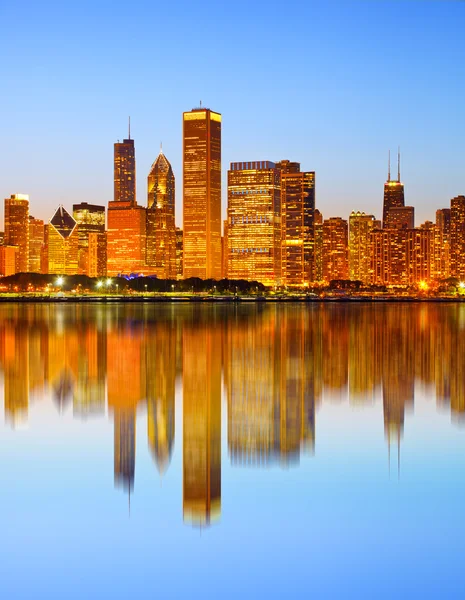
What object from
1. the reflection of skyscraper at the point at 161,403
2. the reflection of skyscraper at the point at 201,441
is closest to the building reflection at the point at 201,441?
the reflection of skyscraper at the point at 201,441

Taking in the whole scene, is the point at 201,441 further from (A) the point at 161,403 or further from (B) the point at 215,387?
(B) the point at 215,387

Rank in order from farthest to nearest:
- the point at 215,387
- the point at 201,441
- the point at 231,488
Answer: the point at 215,387 < the point at 201,441 < the point at 231,488

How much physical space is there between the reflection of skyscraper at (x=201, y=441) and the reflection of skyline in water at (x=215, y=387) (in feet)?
0.07

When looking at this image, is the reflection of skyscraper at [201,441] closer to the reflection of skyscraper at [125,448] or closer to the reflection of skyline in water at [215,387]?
the reflection of skyline in water at [215,387]

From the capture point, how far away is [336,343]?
143 ft

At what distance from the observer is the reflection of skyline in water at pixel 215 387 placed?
14618 millimetres

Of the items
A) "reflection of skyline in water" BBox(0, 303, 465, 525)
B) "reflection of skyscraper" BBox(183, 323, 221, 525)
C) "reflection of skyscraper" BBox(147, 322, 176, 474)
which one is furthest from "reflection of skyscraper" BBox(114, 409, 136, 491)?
"reflection of skyscraper" BBox(183, 323, 221, 525)

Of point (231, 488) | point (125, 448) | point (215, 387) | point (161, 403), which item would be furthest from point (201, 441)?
point (215, 387)

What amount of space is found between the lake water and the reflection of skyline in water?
0.08 meters

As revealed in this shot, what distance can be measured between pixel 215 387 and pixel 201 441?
8346mm

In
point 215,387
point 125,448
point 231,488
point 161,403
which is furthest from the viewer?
point 215,387

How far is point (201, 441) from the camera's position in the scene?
15.6 metres

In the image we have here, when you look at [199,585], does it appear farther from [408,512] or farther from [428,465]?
[428,465]

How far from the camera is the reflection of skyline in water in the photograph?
14618 millimetres
